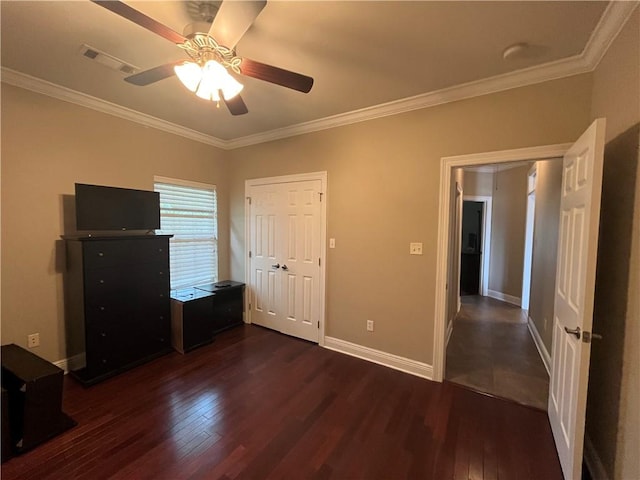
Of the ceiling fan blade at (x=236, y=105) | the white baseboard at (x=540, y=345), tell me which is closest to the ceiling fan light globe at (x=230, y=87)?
the ceiling fan blade at (x=236, y=105)

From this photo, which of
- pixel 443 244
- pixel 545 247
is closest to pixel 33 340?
pixel 443 244

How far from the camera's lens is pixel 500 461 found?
180 centimetres

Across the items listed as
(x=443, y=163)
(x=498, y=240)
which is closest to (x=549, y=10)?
(x=443, y=163)

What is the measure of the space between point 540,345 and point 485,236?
315 centimetres

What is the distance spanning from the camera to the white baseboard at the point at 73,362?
2.56m

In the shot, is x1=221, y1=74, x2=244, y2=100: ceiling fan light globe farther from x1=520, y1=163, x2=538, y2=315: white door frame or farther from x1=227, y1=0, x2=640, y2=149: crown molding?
x1=520, y1=163, x2=538, y2=315: white door frame

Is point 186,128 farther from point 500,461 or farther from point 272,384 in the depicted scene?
point 500,461

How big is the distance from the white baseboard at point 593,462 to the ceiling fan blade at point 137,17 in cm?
330

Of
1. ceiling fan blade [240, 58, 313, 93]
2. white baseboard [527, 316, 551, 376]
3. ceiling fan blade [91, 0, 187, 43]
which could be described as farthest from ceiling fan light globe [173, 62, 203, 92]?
white baseboard [527, 316, 551, 376]

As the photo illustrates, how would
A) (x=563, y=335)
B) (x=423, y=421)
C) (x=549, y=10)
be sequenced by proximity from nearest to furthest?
(x=549, y=10)
(x=563, y=335)
(x=423, y=421)

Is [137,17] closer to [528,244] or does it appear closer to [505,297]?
[528,244]

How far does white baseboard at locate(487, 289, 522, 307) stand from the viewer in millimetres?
5343

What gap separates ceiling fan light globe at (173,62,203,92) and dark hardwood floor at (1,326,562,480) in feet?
7.52

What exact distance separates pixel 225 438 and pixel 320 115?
10.00 ft
